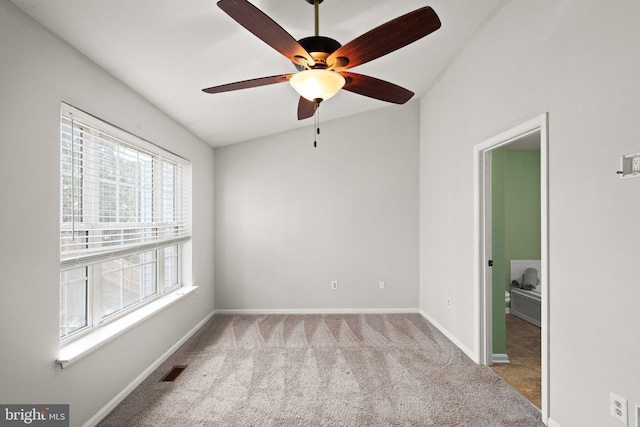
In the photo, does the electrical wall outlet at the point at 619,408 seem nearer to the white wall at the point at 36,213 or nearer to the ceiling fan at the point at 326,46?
the ceiling fan at the point at 326,46

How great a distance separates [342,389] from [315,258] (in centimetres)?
224

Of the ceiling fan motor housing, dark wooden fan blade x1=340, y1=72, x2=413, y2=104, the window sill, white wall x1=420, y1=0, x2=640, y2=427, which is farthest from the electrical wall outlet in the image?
the window sill

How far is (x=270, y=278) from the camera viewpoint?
15.5 feet

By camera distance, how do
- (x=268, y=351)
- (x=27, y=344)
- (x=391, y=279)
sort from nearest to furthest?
(x=27, y=344)
(x=268, y=351)
(x=391, y=279)

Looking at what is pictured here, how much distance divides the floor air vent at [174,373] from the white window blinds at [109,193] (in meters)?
1.11

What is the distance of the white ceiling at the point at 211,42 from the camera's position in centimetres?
182

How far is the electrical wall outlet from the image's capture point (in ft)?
5.27

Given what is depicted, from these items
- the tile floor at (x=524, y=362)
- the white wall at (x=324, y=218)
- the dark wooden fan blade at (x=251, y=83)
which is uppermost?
the dark wooden fan blade at (x=251, y=83)

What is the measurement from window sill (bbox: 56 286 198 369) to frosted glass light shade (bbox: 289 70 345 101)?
2.03 m

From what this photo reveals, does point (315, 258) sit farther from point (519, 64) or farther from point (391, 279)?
point (519, 64)

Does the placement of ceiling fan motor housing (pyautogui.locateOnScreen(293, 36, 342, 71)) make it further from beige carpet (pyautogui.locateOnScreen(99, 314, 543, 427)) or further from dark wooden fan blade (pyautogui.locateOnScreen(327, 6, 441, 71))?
beige carpet (pyautogui.locateOnScreen(99, 314, 543, 427))

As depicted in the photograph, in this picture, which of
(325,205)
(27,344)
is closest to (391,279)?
(325,205)

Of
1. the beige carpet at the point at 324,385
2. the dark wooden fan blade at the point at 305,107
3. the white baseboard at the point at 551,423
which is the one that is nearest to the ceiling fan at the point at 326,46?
the dark wooden fan blade at the point at 305,107

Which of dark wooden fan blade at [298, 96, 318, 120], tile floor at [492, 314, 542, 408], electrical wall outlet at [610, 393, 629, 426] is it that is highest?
dark wooden fan blade at [298, 96, 318, 120]
